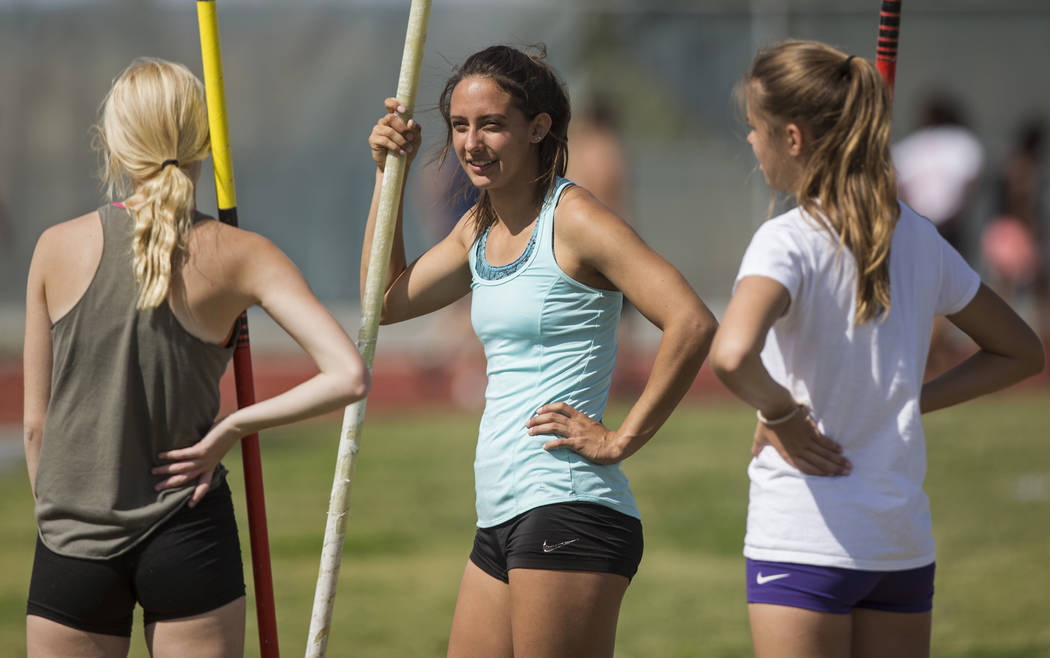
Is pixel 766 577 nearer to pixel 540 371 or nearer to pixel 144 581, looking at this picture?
pixel 540 371

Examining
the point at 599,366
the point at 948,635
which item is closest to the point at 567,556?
the point at 599,366

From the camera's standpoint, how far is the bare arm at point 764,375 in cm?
232

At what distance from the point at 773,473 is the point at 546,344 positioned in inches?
23.7

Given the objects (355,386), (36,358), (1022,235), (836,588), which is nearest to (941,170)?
(1022,235)

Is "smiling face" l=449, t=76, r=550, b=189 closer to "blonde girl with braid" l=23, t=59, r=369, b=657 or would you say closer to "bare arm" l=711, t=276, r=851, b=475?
"blonde girl with braid" l=23, t=59, r=369, b=657

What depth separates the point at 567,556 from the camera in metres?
2.67

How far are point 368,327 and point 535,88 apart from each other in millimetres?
668

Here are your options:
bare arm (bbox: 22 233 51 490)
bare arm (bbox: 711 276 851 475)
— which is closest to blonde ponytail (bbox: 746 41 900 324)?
bare arm (bbox: 711 276 851 475)

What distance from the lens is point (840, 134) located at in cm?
244

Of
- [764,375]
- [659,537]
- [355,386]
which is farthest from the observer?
[659,537]

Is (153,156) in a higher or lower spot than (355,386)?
higher

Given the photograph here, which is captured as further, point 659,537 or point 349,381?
point 659,537

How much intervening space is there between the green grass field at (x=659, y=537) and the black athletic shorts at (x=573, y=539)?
7.86 ft

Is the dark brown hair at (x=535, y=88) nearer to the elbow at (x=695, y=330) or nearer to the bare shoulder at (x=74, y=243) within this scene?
the elbow at (x=695, y=330)
